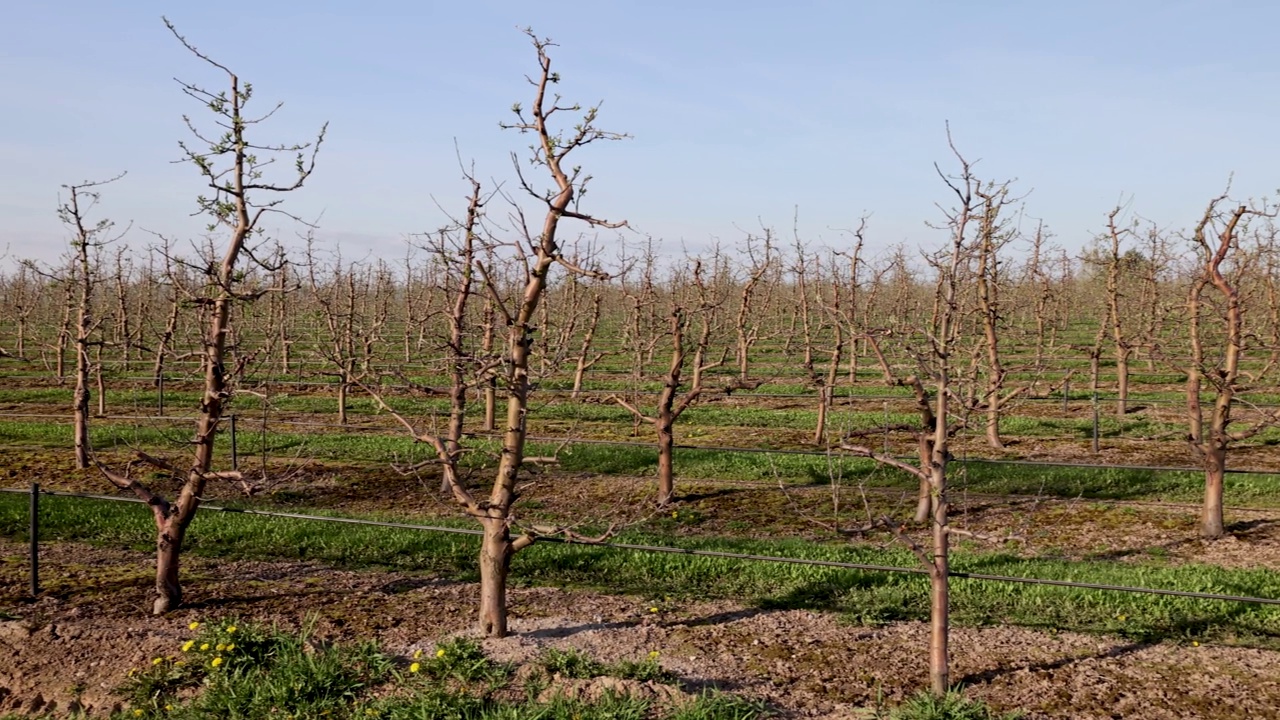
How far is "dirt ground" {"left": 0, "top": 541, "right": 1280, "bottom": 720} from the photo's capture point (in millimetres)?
5828

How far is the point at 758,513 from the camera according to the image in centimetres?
1165

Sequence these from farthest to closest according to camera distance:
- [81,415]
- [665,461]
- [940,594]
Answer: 1. [81,415]
2. [665,461]
3. [940,594]

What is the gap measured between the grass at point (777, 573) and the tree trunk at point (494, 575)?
1.49 m

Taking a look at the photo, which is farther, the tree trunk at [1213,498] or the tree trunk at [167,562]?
the tree trunk at [1213,498]

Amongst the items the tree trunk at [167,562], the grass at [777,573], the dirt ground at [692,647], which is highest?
the tree trunk at [167,562]

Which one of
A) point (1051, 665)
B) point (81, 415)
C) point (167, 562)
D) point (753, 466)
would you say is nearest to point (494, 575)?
point (167, 562)

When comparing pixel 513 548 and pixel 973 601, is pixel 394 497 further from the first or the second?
pixel 973 601

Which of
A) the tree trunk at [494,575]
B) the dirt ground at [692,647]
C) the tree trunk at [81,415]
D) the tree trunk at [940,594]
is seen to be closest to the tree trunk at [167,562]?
the dirt ground at [692,647]

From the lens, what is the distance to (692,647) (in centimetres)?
664

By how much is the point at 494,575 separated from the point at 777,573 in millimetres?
3002

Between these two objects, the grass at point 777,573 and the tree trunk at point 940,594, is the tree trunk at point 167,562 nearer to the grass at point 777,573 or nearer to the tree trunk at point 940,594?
the grass at point 777,573

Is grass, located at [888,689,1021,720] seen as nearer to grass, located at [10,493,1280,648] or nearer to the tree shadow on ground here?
the tree shadow on ground

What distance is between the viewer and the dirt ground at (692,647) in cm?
583

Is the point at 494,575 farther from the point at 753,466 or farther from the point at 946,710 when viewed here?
the point at 753,466
